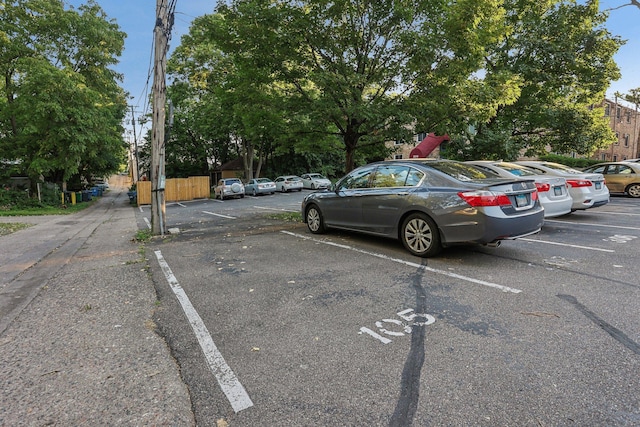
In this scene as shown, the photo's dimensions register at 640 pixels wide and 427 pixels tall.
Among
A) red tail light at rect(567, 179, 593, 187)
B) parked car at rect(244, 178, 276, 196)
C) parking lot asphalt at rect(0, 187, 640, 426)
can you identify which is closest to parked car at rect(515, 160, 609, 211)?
red tail light at rect(567, 179, 593, 187)

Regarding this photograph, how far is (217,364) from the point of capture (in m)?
2.72

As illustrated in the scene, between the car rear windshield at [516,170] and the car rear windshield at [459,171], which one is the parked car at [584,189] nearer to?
the car rear windshield at [516,170]

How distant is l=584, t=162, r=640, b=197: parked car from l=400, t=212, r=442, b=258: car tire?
1245 cm

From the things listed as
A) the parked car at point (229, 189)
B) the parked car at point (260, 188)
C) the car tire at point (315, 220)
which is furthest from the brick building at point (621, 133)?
the car tire at point (315, 220)

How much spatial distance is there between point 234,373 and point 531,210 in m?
4.92

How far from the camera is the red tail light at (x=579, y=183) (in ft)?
28.4

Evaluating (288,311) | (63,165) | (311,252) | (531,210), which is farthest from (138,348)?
(63,165)

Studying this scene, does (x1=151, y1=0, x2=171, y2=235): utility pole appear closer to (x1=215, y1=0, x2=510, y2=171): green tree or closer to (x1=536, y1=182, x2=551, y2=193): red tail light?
(x1=215, y1=0, x2=510, y2=171): green tree

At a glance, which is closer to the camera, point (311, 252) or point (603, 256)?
point (603, 256)

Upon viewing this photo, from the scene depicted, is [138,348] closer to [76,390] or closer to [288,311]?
[76,390]

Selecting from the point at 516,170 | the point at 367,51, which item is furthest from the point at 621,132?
the point at 367,51

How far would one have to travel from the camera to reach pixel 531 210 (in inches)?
213

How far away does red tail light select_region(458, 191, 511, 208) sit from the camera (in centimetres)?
497

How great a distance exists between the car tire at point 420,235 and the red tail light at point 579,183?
5.56m
